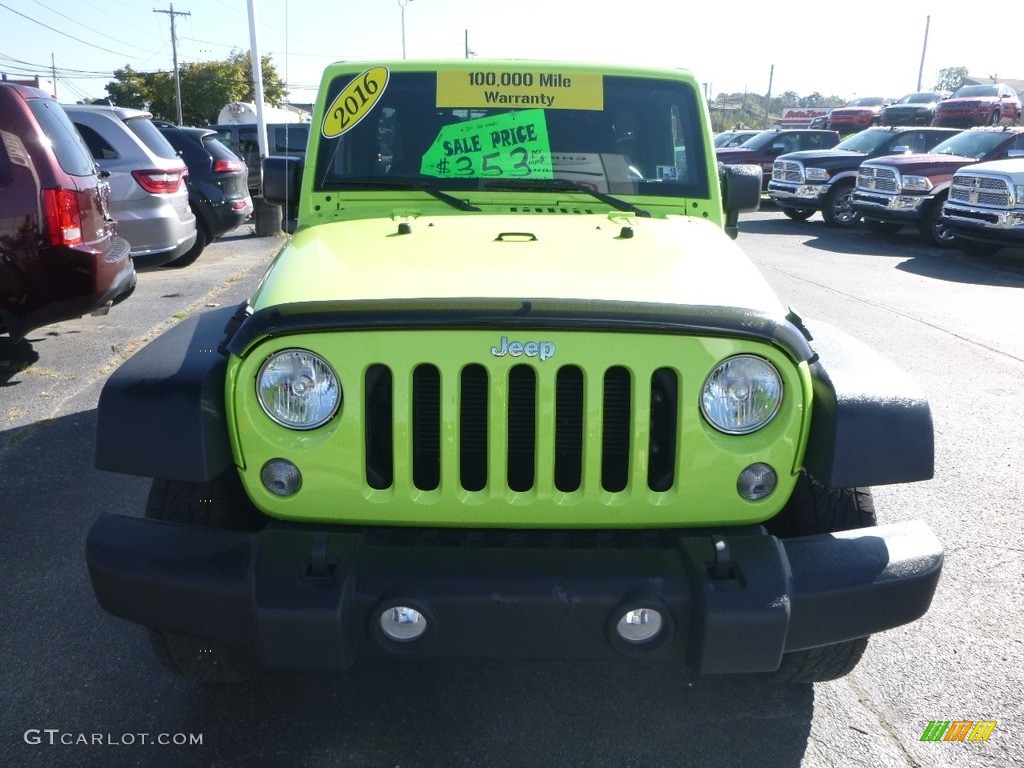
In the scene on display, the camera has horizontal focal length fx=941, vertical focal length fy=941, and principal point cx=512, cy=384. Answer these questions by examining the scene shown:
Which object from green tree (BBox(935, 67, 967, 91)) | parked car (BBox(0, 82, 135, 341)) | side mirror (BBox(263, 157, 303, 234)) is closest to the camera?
side mirror (BBox(263, 157, 303, 234))

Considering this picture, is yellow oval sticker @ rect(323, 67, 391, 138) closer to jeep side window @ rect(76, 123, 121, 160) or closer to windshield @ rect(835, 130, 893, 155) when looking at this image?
jeep side window @ rect(76, 123, 121, 160)

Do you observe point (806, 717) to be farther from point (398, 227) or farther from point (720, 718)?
point (398, 227)

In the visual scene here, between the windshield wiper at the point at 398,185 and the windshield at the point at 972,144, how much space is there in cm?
1396

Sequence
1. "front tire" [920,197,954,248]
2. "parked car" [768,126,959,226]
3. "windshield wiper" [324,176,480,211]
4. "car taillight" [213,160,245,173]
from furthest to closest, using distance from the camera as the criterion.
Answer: "parked car" [768,126,959,226] → "front tire" [920,197,954,248] → "car taillight" [213,160,245,173] → "windshield wiper" [324,176,480,211]

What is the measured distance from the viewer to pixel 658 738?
267cm

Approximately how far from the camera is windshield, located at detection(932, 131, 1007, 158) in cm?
1495

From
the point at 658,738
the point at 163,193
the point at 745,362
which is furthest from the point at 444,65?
the point at 163,193

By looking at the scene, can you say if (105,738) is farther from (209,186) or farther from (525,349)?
(209,186)

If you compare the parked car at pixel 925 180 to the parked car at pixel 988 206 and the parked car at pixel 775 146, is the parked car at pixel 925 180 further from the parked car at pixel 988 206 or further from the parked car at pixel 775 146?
the parked car at pixel 775 146

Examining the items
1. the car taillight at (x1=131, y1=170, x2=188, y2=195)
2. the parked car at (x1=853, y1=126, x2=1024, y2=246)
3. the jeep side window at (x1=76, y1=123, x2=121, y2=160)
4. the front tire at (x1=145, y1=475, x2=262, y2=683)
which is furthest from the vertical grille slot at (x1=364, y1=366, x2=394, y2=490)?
the parked car at (x1=853, y1=126, x2=1024, y2=246)

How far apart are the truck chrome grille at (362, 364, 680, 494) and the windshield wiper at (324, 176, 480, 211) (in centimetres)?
132

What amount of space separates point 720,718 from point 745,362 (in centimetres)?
114

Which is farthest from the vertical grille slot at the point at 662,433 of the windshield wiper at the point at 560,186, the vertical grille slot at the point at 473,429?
the windshield wiper at the point at 560,186

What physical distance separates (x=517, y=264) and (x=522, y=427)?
0.52 m
